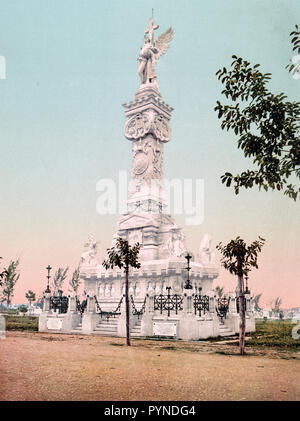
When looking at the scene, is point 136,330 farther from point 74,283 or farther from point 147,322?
point 74,283

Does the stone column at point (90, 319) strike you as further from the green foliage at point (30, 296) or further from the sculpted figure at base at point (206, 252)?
the green foliage at point (30, 296)

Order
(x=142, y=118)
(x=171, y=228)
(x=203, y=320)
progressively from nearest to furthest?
(x=203, y=320) → (x=171, y=228) → (x=142, y=118)

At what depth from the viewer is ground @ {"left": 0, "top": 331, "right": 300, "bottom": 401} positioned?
9.15 meters

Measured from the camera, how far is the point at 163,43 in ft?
155

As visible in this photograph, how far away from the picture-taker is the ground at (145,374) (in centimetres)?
915

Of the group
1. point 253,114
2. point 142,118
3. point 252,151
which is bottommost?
point 252,151

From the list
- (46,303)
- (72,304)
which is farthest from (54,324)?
(46,303)

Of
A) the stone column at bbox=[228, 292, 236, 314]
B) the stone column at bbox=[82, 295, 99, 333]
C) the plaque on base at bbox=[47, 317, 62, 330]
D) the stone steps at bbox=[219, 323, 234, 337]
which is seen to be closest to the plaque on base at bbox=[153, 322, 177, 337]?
the stone steps at bbox=[219, 323, 234, 337]

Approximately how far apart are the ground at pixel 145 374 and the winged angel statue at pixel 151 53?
3711 cm

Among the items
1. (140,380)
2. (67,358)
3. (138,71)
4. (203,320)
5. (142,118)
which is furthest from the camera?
(138,71)

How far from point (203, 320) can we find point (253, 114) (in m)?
14.6
